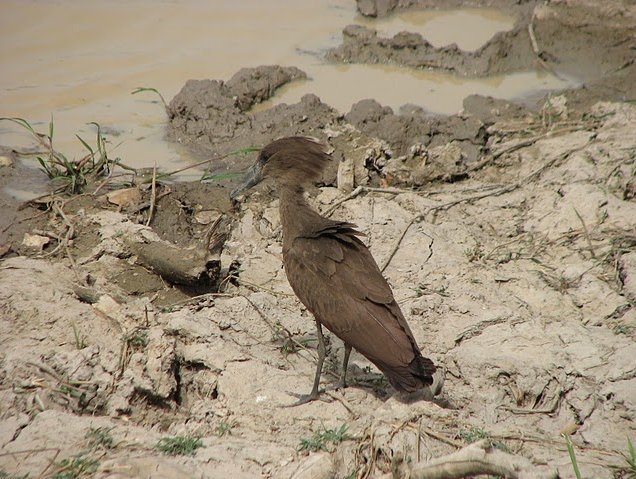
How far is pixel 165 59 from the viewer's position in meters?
10.1

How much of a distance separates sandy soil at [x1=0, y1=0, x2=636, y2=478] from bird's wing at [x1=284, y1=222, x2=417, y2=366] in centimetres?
35

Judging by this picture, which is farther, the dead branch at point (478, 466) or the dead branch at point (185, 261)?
the dead branch at point (185, 261)

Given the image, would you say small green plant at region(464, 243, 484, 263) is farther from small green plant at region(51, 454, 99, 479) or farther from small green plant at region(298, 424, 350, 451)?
small green plant at region(51, 454, 99, 479)

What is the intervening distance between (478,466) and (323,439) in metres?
0.90

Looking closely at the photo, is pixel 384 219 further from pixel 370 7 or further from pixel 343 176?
pixel 370 7

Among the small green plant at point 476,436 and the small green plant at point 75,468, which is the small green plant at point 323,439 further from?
the small green plant at point 75,468

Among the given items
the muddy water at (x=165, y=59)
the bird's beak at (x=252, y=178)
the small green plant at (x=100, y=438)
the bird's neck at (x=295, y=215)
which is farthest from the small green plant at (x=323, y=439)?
the muddy water at (x=165, y=59)

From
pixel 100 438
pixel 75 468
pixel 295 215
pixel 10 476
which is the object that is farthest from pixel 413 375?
pixel 10 476

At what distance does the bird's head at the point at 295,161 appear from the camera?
19.2 ft

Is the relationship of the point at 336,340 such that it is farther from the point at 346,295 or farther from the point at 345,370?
the point at 346,295

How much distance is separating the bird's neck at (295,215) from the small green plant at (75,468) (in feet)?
7.06

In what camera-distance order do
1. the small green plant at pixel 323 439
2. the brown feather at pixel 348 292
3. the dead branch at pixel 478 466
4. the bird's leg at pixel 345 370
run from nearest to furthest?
the dead branch at pixel 478 466
the small green plant at pixel 323 439
the brown feather at pixel 348 292
the bird's leg at pixel 345 370

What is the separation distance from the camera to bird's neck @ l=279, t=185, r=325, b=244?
5457 millimetres

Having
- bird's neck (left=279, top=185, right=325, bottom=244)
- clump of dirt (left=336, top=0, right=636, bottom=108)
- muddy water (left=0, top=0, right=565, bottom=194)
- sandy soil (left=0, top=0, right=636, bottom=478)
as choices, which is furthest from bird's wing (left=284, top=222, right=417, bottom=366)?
clump of dirt (left=336, top=0, right=636, bottom=108)
